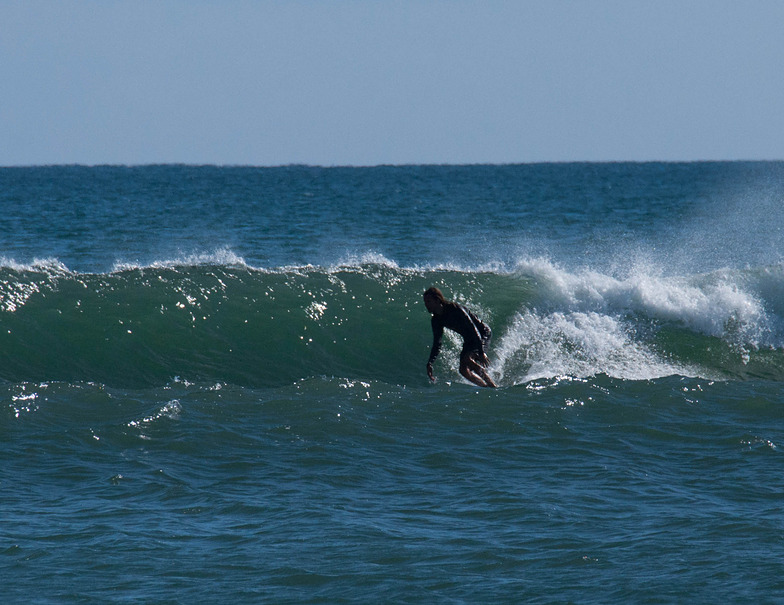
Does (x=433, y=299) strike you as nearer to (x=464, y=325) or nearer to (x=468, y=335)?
(x=464, y=325)

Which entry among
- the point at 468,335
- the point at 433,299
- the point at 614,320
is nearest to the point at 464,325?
the point at 468,335

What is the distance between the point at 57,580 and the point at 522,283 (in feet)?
31.7

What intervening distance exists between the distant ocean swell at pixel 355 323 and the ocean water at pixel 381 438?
4 cm

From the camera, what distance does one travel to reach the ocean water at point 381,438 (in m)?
5.41

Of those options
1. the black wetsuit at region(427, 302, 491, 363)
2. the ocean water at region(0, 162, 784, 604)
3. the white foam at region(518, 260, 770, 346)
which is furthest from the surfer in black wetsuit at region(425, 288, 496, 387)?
the white foam at region(518, 260, 770, 346)

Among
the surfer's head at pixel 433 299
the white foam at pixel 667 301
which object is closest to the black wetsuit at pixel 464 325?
the surfer's head at pixel 433 299

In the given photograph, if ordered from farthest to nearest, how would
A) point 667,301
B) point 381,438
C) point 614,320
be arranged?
point 667,301 → point 614,320 → point 381,438

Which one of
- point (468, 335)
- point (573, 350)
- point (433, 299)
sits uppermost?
point (433, 299)

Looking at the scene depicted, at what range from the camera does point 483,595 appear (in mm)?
5117

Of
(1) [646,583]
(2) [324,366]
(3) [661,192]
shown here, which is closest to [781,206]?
(3) [661,192]

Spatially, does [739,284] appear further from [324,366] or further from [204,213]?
[204,213]

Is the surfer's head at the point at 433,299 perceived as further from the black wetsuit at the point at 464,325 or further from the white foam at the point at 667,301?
the white foam at the point at 667,301

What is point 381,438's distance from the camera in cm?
812

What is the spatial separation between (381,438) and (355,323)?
16.1 feet
